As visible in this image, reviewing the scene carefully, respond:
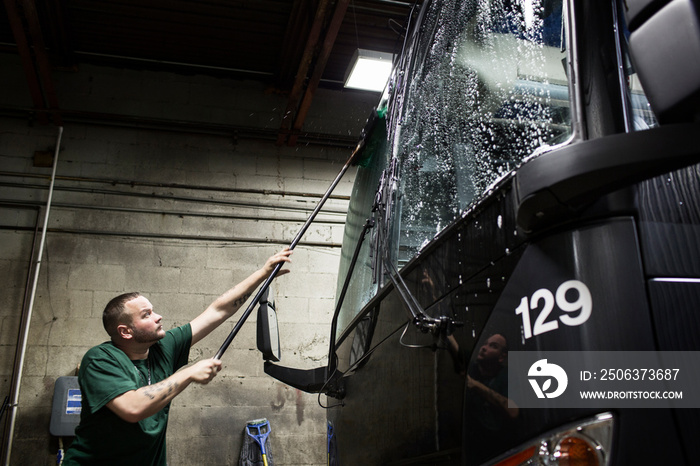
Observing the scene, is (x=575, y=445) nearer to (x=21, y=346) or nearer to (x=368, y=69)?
(x=368, y=69)

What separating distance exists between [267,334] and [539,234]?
171cm

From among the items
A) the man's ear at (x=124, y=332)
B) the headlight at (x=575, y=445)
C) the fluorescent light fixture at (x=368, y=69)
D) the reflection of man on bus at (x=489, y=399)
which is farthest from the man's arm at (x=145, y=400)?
the fluorescent light fixture at (x=368, y=69)

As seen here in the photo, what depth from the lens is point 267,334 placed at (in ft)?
8.80

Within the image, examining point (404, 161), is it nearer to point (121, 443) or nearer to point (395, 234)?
point (395, 234)

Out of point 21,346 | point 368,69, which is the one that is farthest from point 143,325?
point 368,69

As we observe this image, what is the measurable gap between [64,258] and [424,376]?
6.35 m

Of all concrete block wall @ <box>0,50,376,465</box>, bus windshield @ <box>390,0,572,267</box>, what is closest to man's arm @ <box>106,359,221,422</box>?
bus windshield @ <box>390,0,572,267</box>

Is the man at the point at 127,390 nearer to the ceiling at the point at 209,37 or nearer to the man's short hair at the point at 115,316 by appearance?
the man's short hair at the point at 115,316

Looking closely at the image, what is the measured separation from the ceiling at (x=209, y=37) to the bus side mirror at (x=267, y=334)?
422 cm

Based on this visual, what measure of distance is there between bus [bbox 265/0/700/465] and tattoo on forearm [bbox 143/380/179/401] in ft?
2.99

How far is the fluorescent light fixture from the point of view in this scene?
678 centimetres

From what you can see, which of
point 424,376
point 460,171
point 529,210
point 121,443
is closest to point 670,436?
point 529,210

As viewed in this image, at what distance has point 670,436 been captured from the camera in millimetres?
989

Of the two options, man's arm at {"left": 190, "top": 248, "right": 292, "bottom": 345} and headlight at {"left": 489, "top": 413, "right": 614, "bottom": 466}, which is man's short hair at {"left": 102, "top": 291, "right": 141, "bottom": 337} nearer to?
man's arm at {"left": 190, "top": 248, "right": 292, "bottom": 345}
